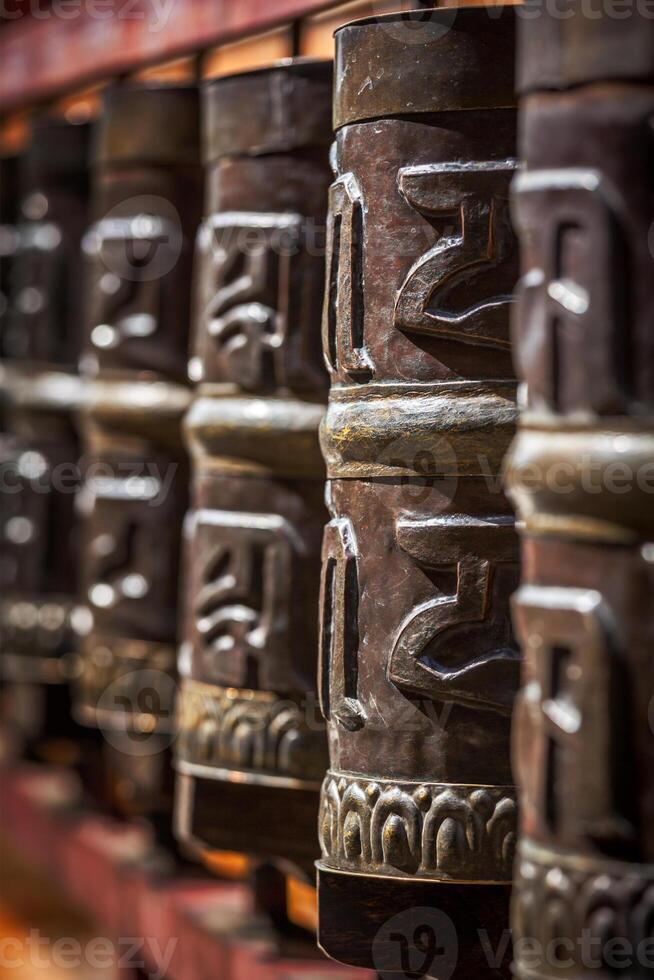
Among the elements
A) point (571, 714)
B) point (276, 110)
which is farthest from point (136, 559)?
point (571, 714)

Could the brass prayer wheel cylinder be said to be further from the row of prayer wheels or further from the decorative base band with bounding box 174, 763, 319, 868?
the decorative base band with bounding box 174, 763, 319, 868

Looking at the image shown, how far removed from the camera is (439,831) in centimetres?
115

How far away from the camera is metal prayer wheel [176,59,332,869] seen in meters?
1.42

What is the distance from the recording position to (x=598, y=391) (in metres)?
0.91

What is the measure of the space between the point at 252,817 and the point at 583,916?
1.82ft

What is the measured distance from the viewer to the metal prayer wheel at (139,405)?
1.77 metres

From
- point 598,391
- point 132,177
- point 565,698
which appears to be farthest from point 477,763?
point 132,177

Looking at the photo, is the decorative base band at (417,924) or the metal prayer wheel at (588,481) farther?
the decorative base band at (417,924)

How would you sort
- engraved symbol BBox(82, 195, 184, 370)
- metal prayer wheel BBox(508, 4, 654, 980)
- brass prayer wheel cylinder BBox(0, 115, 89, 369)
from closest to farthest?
1. metal prayer wheel BBox(508, 4, 654, 980)
2. engraved symbol BBox(82, 195, 184, 370)
3. brass prayer wheel cylinder BBox(0, 115, 89, 369)

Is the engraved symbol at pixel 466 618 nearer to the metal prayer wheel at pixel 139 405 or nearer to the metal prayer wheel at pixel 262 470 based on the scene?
the metal prayer wheel at pixel 262 470

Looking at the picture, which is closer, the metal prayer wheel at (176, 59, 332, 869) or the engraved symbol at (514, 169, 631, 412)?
the engraved symbol at (514, 169, 631, 412)

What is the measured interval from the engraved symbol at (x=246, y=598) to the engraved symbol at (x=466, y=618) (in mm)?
286

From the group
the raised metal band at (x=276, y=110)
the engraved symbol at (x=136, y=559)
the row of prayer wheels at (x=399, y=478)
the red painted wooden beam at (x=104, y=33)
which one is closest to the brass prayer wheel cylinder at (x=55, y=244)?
the red painted wooden beam at (x=104, y=33)

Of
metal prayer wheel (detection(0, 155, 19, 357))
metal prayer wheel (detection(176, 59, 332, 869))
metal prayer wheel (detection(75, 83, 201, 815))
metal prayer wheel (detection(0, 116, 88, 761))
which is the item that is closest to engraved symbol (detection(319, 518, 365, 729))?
metal prayer wheel (detection(176, 59, 332, 869))
